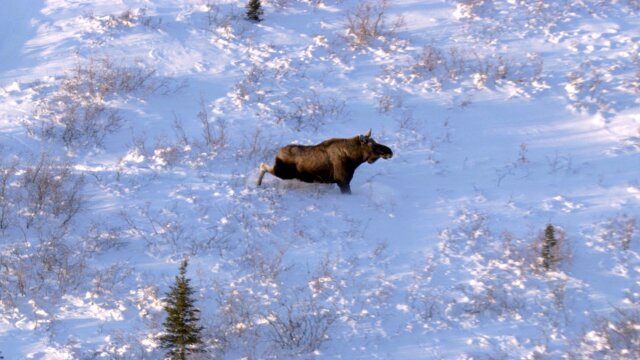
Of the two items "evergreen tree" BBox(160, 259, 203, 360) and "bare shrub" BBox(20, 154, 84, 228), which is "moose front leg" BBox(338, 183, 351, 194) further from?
"evergreen tree" BBox(160, 259, 203, 360)

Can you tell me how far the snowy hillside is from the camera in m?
8.45

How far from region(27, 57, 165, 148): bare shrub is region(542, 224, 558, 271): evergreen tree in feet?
25.0

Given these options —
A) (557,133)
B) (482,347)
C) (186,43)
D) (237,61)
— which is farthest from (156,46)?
(482,347)

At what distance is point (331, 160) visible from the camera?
11.3m

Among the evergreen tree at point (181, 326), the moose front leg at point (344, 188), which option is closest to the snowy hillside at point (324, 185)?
the moose front leg at point (344, 188)

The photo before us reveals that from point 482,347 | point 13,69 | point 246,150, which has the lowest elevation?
point 482,347

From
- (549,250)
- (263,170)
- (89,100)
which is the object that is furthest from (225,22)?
(549,250)

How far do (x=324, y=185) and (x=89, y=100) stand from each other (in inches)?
202

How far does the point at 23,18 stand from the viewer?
16.7m

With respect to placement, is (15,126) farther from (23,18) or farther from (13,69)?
(23,18)

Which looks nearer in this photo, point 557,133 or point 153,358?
point 153,358

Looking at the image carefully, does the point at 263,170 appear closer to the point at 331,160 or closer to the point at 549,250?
the point at 331,160

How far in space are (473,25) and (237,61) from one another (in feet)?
18.9

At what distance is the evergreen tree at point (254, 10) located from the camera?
16500mm
